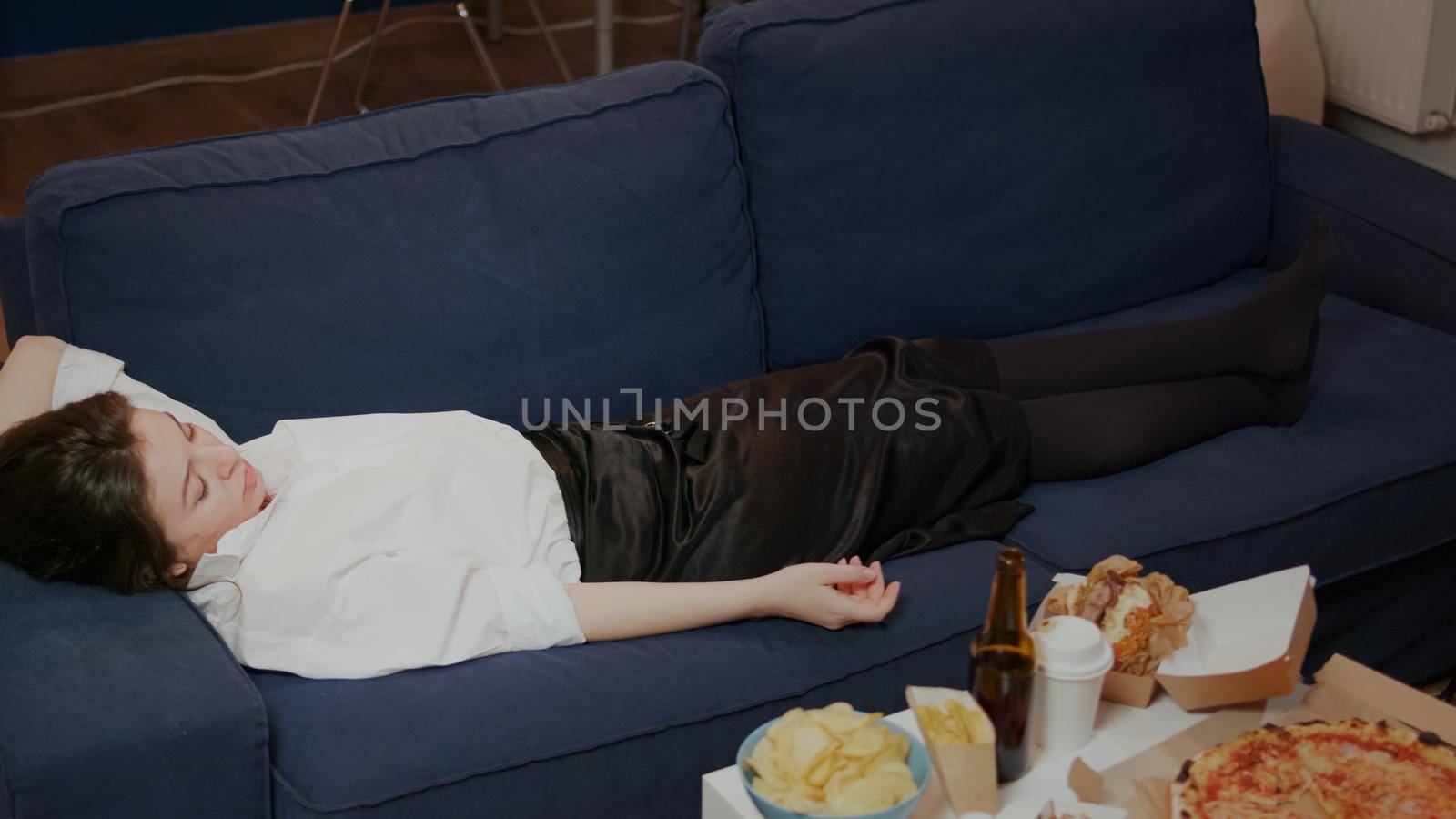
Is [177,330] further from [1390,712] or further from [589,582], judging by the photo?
[1390,712]

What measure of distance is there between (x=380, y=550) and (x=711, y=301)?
0.69 meters

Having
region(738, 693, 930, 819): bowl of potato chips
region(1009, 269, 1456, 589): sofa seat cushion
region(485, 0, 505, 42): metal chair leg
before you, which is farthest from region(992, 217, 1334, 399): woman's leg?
region(485, 0, 505, 42): metal chair leg

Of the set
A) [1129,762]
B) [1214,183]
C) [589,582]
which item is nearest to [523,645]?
[589,582]

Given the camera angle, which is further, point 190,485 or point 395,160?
point 395,160

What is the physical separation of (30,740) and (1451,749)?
1.25 m

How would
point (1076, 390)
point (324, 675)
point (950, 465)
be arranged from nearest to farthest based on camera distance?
point (324, 675) → point (950, 465) → point (1076, 390)

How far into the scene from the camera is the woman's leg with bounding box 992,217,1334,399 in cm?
203

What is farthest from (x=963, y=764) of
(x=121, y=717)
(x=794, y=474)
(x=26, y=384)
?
(x=26, y=384)

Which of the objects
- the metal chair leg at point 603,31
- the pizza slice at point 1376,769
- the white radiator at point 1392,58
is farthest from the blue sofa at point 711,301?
the metal chair leg at point 603,31

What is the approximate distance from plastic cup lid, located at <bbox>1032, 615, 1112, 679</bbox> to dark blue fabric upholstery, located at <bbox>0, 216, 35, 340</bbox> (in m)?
1.33

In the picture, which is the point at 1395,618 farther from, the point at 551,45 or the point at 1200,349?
the point at 551,45

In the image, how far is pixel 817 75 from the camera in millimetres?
2143

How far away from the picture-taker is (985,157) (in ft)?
7.47

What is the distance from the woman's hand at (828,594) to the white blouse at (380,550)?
0.75ft
